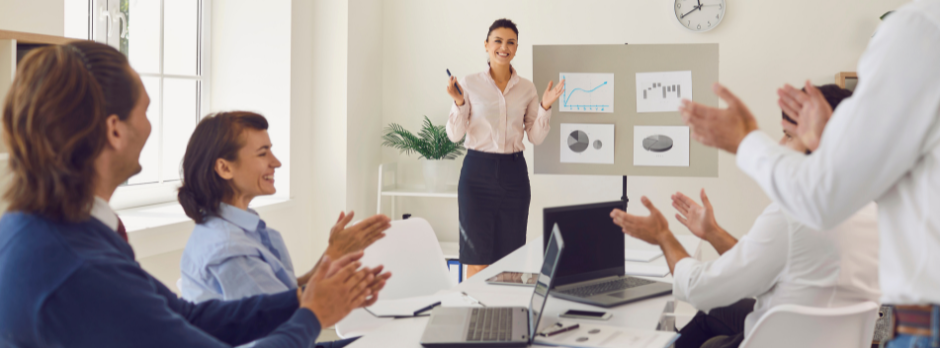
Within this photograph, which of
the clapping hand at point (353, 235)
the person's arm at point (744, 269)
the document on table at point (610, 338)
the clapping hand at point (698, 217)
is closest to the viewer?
the document on table at point (610, 338)

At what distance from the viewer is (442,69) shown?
16.1 feet

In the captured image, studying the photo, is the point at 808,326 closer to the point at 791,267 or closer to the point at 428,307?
the point at 791,267

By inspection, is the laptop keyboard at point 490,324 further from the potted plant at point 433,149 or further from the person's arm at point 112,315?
the potted plant at point 433,149

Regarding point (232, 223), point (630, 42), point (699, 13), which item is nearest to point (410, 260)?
point (232, 223)

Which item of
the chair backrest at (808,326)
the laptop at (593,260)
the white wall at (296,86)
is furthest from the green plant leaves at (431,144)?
the chair backrest at (808,326)

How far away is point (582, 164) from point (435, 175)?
1.11 meters

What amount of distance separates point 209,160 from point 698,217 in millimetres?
1489

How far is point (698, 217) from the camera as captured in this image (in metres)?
2.15

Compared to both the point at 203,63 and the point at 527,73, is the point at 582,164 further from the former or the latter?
the point at 203,63

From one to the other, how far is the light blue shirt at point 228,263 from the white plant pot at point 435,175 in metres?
2.82

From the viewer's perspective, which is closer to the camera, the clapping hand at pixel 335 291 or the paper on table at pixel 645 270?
the clapping hand at pixel 335 291

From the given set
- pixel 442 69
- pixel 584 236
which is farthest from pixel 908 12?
pixel 442 69

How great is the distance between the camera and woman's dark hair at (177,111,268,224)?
1.72 metres

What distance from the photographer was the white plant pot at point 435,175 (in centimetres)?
455
